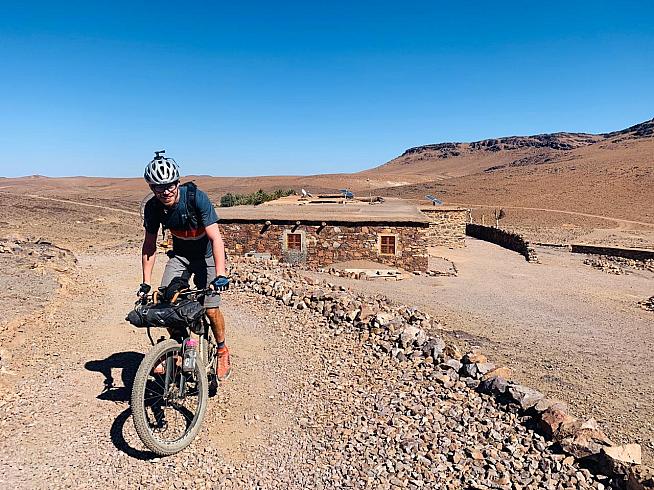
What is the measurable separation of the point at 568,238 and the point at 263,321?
32287 mm

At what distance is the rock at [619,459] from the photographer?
11.5 feet

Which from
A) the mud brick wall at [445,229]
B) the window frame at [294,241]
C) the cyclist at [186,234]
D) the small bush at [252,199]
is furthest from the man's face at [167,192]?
the small bush at [252,199]

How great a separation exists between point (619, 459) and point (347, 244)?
11.8 meters

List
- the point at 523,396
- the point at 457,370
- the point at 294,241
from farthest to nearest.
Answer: the point at 294,241 → the point at 457,370 → the point at 523,396

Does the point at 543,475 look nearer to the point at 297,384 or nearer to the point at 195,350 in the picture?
the point at 297,384

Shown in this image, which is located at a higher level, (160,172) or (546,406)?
(160,172)

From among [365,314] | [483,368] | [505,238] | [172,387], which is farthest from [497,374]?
[505,238]

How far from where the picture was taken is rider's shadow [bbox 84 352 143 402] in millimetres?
4332

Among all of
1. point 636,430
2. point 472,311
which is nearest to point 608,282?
point 472,311

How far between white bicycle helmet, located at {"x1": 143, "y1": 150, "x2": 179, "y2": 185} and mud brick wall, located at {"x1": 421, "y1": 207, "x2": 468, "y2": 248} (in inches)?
844

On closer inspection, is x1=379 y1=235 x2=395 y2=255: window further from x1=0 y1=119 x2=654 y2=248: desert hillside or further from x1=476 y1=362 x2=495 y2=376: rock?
x1=0 y1=119 x2=654 y2=248: desert hillside

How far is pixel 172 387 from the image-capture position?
144 inches

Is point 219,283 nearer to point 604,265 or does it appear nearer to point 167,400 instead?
point 167,400

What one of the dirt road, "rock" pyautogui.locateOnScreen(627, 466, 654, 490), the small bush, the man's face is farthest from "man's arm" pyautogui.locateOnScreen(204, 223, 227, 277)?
the small bush
